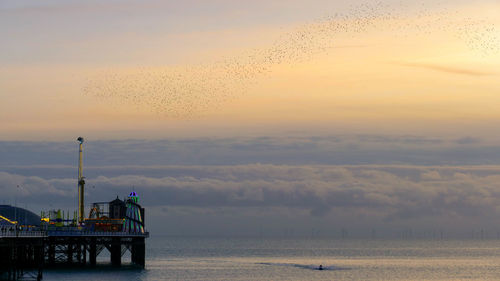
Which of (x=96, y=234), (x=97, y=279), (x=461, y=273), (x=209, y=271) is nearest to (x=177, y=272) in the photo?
(x=209, y=271)

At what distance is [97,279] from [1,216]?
44666 millimetres

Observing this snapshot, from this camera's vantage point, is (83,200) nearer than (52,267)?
No

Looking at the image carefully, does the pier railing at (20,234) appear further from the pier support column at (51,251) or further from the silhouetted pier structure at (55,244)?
the pier support column at (51,251)

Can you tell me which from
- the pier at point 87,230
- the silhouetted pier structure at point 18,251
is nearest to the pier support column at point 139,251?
the pier at point 87,230

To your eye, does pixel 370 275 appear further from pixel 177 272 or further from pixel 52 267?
pixel 52 267

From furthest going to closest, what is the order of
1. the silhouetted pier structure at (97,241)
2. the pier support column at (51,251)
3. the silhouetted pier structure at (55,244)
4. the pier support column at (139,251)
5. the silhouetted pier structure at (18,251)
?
the pier support column at (139,251) → the pier support column at (51,251) → the silhouetted pier structure at (97,241) → the silhouetted pier structure at (55,244) → the silhouetted pier structure at (18,251)

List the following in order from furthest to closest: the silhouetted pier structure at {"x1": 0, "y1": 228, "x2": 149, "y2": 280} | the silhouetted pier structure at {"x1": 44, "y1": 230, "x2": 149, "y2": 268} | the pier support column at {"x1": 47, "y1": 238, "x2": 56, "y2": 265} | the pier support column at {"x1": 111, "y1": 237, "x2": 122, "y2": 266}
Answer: the pier support column at {"x1": 111, "y1": 237, "x2": 122, "y2": 266} < the pier support column at {"x1": 47, "y1": 238, "x2": 56, "y2": 265} < the silhouetted pier structure at {"x1": 44, "y1": 230, "x2": 149, "y2": 268} < the silhouetted pier structure at {"x1": 0, "y1": 228, "x2": 149, "y2": 280}

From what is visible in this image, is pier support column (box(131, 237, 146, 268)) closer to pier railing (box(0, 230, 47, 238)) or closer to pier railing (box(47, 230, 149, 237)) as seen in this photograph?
pier railing (box(47, 230, 149, 237))

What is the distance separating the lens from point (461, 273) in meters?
180

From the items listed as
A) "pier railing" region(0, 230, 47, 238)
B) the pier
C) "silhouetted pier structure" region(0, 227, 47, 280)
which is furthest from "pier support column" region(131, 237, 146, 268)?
"pier railing" region(0, 230, 47, 238)

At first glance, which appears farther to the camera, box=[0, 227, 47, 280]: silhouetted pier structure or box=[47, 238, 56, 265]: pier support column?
box=[47, 238, 56, 265]: pier support column

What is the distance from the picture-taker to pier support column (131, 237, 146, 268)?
154m

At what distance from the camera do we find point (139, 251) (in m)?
156

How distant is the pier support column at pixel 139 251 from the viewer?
154250mm
